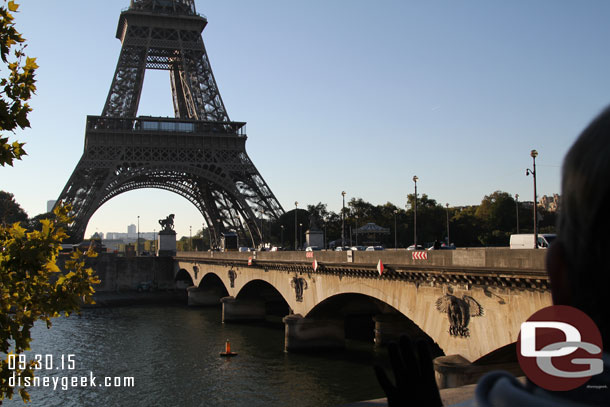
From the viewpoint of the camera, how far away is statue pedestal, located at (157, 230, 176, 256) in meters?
85.4

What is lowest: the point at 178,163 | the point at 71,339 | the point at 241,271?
the point at 71,339

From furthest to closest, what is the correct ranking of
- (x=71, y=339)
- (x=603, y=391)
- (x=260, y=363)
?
(x=71, y=339)
(x=260, y=363)
(x=603, y=391)

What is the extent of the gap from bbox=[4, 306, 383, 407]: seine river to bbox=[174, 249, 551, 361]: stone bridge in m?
2.44

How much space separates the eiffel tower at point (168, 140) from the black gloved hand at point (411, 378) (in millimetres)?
70802

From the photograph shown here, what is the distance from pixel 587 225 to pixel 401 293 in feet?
77.1

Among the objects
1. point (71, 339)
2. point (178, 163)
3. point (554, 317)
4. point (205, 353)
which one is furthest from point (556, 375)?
point (178, 163)

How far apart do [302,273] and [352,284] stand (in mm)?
7348

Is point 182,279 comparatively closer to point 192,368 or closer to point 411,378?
point 192,368

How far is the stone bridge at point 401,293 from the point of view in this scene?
17656 millimetres

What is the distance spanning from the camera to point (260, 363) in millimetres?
33812

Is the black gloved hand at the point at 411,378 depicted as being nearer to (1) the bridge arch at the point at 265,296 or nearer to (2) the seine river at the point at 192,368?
(2) the seine river at the point at 192,368

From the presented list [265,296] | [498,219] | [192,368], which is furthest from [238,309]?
[498,219]

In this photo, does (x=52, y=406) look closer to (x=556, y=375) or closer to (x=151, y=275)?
(x=556, y=375)

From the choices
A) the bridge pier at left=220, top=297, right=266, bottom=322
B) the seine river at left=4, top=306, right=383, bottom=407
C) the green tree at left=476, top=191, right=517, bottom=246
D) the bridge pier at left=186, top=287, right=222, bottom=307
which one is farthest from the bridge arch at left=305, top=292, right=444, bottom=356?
the green tree at left=476, top=191, right=517, bottom=246
